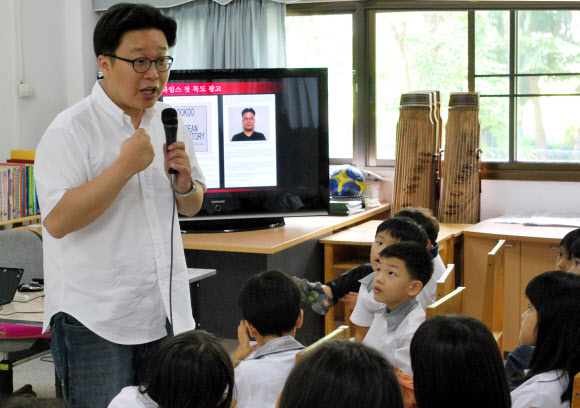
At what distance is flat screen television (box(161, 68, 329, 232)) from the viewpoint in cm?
381

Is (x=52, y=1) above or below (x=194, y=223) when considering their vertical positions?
above

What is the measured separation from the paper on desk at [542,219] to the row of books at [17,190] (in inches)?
102

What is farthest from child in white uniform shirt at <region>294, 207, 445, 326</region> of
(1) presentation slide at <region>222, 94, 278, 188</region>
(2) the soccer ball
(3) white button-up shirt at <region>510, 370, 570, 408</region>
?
(2) the soccer ball

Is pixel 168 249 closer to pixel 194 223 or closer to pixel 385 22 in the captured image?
pixel 194 223

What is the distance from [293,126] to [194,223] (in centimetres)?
73

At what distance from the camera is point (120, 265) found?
1.57 m

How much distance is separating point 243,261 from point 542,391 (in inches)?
75.0

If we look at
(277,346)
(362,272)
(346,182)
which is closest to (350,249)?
(346,182)

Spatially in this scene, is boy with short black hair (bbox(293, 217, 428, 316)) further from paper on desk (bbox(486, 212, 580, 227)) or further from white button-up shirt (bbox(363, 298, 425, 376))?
paper on desk (bbox(486, 212, 580, 227))

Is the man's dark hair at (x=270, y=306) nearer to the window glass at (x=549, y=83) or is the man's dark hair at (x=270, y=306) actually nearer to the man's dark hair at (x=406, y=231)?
the man's dark hair at (x=406, y=231)

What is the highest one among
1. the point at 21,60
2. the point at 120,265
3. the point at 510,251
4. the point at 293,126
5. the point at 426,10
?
the point at 426,10

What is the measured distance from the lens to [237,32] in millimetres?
4691

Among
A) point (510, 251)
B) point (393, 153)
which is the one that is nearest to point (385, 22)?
point (393, 153)

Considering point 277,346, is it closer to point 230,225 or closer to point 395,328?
point 395,328
